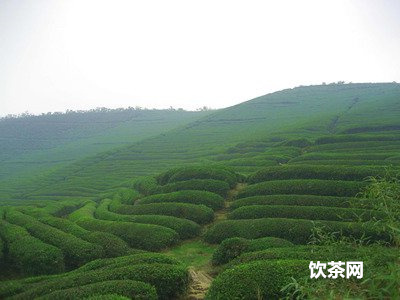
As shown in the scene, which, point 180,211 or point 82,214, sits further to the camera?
point 82,214

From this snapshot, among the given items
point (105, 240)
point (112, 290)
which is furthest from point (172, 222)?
point (112, 290)

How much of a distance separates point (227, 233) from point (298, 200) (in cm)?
656

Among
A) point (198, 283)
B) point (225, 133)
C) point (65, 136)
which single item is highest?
point (65, 136)

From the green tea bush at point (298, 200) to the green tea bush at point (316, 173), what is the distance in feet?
15.5

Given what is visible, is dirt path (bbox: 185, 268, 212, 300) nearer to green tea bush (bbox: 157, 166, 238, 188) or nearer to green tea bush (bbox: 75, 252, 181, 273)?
green tea bush (bbox: 75, 252, 181, 273)

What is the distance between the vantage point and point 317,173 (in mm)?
32688

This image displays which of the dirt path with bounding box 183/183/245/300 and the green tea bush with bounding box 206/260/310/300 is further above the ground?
the green tea bush with bounding box 206/260/310/300

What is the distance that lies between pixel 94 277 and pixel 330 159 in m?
32.0

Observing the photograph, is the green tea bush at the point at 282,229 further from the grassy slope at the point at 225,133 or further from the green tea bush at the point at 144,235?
the grassy slope at the point at 225,133

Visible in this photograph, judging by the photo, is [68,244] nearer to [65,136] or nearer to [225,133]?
[225,133]

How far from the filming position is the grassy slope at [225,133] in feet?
227

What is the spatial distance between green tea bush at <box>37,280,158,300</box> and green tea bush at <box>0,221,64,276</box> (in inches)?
303

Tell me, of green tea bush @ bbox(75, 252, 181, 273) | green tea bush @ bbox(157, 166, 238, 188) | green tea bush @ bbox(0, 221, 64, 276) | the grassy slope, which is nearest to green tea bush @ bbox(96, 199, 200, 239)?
green tea bush @ bbox(0, 221, 64, 276)

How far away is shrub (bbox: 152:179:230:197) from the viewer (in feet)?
114
